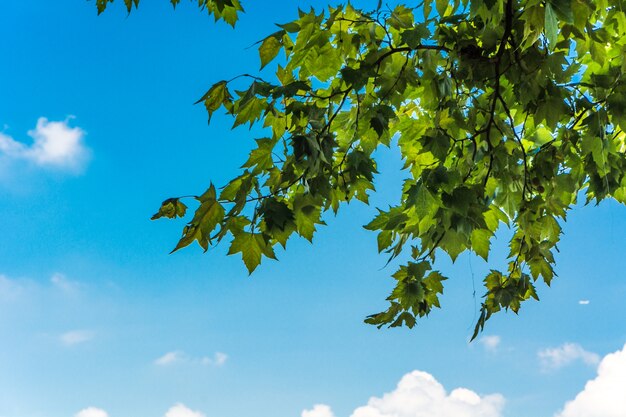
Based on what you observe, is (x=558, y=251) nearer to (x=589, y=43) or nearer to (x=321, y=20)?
(x=589, y=43)

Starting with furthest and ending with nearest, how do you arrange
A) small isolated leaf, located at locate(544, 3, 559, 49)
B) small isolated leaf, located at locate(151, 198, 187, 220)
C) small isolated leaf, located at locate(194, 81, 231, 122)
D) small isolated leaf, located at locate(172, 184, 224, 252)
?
small isolated leaf, located at locate(194, 81, 231, 122) < small isolated leaf, located at locate(151, 198, 187, 220) < small isolated leaf, located at locate(172, 184, 224, 252) < small isolated leaf, located at locate(544, 3, 559, 49)

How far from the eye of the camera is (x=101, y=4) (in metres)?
3.51

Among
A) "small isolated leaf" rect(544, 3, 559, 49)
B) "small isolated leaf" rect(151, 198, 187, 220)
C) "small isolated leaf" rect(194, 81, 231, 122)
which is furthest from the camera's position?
"small isolated leaf" rect(194, 81, 231, 122)

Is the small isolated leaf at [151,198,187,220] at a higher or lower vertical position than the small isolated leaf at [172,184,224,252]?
higher

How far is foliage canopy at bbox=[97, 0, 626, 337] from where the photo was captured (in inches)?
96.4

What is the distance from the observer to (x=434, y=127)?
3.05 m

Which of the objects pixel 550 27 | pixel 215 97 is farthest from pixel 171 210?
pixel 550 27

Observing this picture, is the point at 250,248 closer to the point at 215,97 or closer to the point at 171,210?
the point at 171,210

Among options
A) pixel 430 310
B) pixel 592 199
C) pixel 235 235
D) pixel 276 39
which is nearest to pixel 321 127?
pixel 276 39

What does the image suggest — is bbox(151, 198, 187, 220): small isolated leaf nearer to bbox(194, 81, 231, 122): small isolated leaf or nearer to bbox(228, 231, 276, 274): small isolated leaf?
bbox(228, 231, 276, 274): small isolated leaf

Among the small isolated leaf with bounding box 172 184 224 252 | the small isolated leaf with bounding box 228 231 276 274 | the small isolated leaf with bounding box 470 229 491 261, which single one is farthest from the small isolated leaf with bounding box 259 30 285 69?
the small isolated leaf with bounding box 470 229 491 261

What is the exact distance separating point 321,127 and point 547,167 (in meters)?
1.37

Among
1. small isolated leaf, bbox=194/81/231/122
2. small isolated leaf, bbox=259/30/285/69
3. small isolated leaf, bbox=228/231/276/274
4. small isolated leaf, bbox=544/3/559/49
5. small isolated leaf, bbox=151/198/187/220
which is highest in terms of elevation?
small isolated leaf, bbox=259/30/285/69

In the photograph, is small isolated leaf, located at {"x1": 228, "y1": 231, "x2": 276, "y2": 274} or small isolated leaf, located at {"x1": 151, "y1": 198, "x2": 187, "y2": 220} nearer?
small isolated leaf, located at {"x1": 228, "y1": 231, "x2": 276, "y2": 274}
